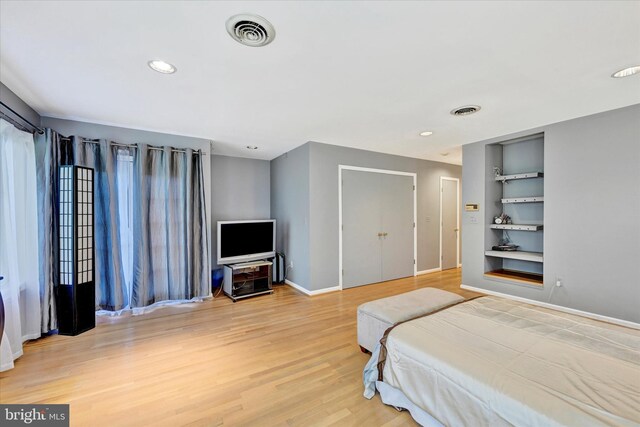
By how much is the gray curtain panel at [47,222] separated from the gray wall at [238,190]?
2244mm

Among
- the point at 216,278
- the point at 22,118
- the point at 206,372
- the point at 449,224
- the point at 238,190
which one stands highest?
the point at 22,118

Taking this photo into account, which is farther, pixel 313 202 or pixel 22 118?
pixel 313 202

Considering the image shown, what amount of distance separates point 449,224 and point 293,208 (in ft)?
12.2

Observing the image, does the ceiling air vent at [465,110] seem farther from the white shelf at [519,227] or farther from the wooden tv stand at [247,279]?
the wooden tv stand at [247,279]

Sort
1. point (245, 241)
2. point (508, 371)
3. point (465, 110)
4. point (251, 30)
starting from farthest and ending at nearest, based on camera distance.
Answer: point (245, 241), point (465, 110), point (251, 30), point (508, 371)

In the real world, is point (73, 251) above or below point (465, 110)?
below

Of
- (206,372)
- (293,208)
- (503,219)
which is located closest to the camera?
(206,372)

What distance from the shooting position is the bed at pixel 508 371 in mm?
1132

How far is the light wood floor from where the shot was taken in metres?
1.75

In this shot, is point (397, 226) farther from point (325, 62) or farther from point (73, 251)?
point (73, 251)

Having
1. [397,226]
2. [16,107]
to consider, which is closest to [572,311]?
[397,226]

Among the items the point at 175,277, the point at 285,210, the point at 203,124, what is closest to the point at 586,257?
the point at 285,210

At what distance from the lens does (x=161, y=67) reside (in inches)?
82.8

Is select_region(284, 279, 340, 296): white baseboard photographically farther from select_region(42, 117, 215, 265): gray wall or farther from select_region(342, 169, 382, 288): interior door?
select_region(42, 117, 215, 265): gray wall
